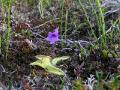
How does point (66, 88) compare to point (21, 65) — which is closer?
point (66, 88)

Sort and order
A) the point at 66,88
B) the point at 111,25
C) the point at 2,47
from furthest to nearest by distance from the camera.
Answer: the point at 111,25, the point at 2,47, the point at 66,88

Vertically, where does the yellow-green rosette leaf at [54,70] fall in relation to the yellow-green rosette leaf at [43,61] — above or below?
below

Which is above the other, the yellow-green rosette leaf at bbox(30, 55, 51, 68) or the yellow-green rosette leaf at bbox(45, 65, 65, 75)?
the yellow-green rosette leaf at bbox(30, 55, 51, 68)

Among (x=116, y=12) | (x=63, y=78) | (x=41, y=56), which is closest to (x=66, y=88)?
(x=63, y=78)

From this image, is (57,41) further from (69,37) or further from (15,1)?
(15,1)

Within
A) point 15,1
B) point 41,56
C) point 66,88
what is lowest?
point 66,88

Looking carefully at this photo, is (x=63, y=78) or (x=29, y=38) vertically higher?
(x=29, y=38)

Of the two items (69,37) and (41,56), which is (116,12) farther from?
(41,56)

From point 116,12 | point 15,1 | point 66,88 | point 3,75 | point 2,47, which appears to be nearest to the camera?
point 66,88

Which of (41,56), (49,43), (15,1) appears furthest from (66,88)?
(15,1)
